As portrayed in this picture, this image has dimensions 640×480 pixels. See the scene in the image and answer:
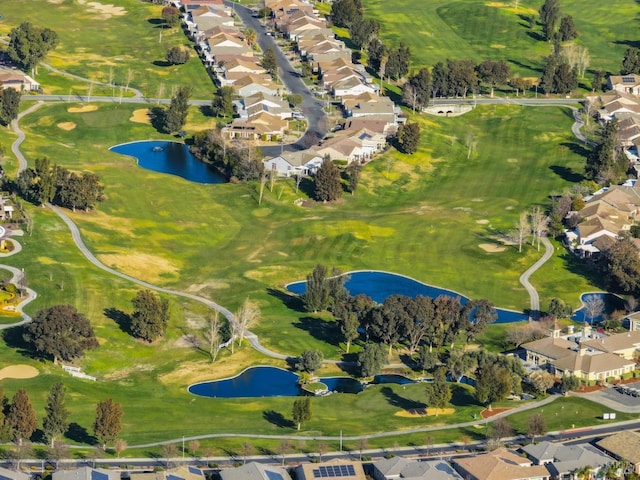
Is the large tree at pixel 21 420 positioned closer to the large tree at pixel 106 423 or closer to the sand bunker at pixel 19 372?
the large tree at pixel 106 423

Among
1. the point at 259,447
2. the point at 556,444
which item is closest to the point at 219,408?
the point at 259,447

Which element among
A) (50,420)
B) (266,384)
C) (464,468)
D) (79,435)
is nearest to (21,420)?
(50,420)

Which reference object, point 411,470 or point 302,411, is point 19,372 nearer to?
point 302,411

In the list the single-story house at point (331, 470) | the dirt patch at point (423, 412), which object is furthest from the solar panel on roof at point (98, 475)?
the dirt patch at point (423, 412)

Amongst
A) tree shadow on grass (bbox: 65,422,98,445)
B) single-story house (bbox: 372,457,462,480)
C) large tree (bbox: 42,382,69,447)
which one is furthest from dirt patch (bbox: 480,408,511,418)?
large tree (bbox: 42,382,69,447)

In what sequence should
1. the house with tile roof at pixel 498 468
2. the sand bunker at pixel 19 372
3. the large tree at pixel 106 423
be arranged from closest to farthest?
1. the house with tile roof at pixel 498 468
2. the large tree at pixel 106 423
3. the sand bunker at pixel 19 372

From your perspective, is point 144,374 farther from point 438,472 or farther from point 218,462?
point 438,472
